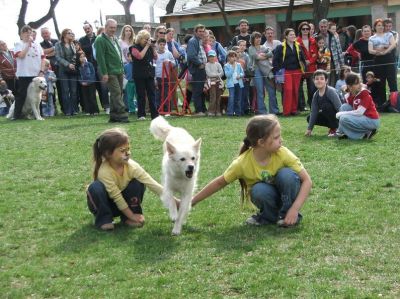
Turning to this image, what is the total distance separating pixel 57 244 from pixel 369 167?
4245mm

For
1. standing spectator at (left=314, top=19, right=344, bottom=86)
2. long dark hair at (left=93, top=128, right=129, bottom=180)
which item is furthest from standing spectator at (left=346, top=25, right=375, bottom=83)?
long dark hair at (left=93, top=128, right=129, bottom=180)

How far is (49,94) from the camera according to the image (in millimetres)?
17547

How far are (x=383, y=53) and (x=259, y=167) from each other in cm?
1024

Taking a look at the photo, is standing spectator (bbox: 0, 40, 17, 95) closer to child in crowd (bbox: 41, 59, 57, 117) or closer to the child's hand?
child in crowd (bbox: 41, 59, 57, 117)

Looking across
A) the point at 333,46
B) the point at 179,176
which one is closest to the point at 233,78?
the point at 333,46

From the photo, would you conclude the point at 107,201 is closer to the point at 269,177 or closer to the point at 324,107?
the point at 269,177

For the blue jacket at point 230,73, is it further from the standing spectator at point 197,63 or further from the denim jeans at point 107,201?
the denim jeans at point 107,201

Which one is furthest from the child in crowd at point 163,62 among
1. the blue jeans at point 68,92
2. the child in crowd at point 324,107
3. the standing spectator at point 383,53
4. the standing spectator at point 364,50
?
the child in crowd at point 324,107

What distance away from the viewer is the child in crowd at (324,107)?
11.2 metres

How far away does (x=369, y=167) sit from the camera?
8.10 meters

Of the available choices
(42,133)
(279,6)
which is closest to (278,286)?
(42,133)

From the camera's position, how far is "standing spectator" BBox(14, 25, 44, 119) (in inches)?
621

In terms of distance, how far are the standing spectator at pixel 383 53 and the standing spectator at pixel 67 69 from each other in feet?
24.5

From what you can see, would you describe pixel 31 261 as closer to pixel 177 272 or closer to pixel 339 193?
pixel 177 272
